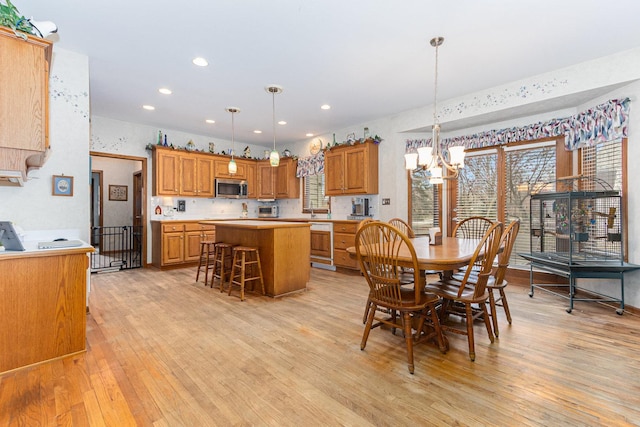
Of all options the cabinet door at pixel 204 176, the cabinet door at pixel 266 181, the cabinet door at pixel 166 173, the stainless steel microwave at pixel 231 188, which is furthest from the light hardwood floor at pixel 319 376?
the cabinet door at pixel 266 181

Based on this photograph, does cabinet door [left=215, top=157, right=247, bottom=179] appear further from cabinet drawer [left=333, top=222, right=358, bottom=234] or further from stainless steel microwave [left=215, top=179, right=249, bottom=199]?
cabinet drawer [left=333, top=222, right=358, bottom=234]

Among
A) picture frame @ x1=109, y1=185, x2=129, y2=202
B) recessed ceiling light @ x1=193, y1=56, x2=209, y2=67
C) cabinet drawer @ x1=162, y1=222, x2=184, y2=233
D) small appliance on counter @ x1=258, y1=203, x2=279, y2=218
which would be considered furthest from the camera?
picture frame @ x1=109, y1=185, x2=129, y2=202

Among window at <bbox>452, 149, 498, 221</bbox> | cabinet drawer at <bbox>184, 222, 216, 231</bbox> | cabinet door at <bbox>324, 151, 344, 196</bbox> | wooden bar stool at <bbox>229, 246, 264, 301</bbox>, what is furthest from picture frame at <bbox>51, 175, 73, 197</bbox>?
window at <bbox>452, 149, 498, 221</bbox>

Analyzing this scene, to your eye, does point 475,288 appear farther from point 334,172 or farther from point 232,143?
point 232,143

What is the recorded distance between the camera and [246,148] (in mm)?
6832

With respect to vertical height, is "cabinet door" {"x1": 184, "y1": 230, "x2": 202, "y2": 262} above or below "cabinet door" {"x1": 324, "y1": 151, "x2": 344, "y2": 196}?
below

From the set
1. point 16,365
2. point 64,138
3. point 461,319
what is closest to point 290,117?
point 64,138

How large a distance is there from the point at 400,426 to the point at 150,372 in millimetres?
1573

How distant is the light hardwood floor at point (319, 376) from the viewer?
5.31 ft

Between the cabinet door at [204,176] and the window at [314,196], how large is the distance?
193 centimetres

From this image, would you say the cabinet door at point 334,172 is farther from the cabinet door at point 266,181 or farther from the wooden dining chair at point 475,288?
the wooden dining chair at point 475,288

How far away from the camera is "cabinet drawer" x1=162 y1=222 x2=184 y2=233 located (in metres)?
5.35

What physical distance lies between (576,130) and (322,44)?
3184mm

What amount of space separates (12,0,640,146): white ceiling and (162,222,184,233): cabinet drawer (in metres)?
1.99
